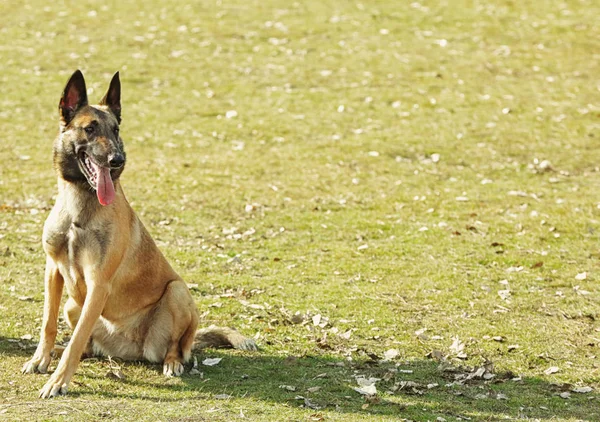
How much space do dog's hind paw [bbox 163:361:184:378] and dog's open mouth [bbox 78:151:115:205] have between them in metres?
1.58

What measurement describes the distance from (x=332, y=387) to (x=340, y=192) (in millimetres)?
7679

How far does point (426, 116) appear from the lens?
1959 centimetres

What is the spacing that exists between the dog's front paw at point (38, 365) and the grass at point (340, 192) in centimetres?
16

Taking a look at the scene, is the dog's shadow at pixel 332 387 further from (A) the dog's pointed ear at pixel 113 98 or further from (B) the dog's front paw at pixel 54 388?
(A) the dog's pointed ear at pixel 113 98

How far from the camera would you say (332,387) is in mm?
8039

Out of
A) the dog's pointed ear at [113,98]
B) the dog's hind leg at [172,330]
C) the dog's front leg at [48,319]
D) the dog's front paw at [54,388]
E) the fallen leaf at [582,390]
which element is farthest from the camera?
Answer: the fallen leaf at [582,390]

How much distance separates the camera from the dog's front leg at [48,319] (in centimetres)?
780

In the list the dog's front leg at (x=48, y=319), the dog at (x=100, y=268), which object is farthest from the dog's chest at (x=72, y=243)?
the dog's front leg at (x=48, y=319)

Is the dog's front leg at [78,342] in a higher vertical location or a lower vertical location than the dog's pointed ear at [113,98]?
lower

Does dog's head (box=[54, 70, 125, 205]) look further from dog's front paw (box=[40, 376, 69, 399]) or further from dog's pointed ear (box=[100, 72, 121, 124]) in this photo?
dog's front paw (box=[40, 376, 69, 399])

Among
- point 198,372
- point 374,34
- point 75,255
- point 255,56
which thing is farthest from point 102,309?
point 374,34

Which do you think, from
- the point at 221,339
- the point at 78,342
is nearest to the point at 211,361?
the point at 221,339

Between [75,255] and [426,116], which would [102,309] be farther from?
[426,116]

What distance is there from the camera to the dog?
295 inches
